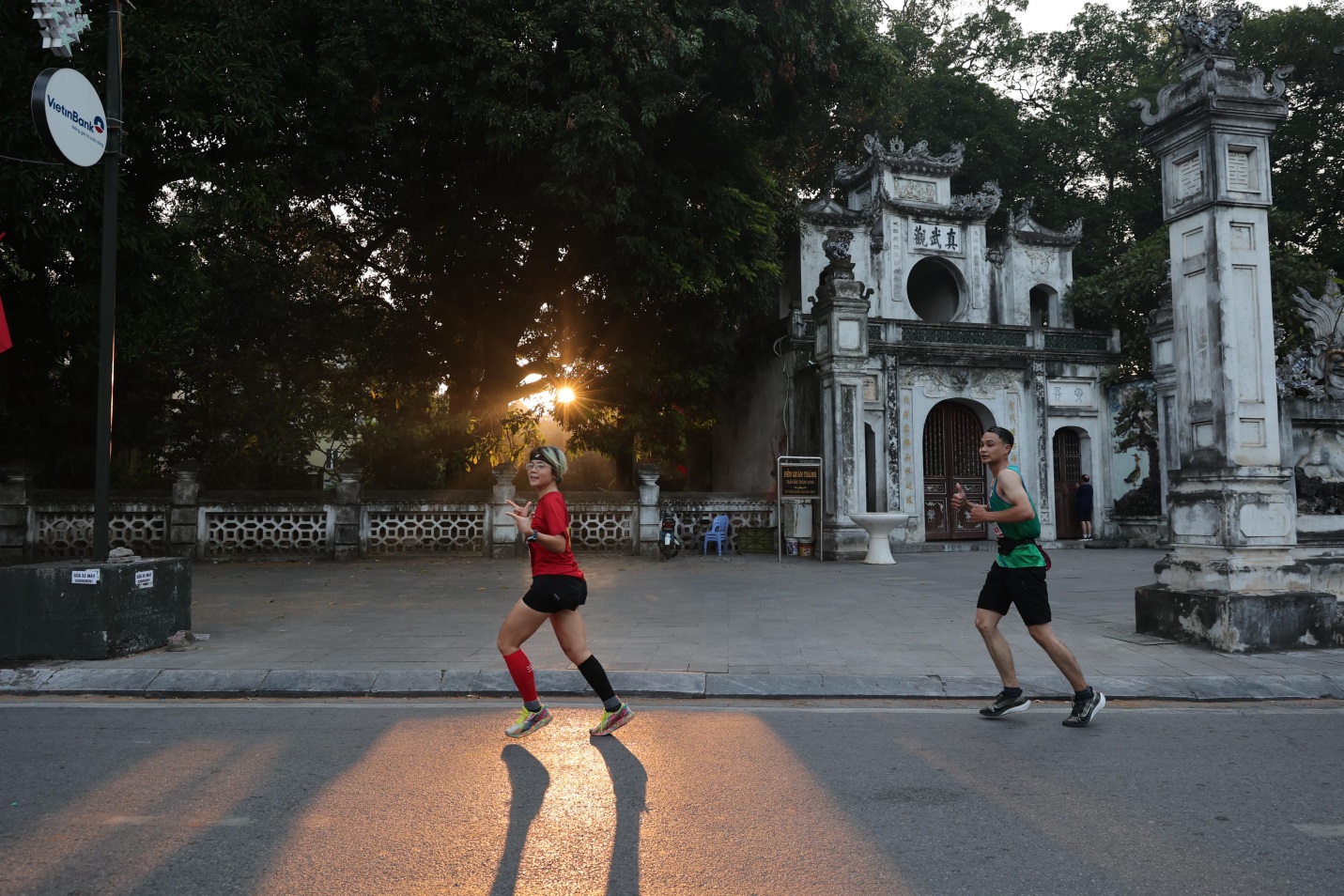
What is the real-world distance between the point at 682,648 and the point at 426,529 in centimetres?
1028

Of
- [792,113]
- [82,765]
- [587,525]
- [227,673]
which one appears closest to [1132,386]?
[792,113]

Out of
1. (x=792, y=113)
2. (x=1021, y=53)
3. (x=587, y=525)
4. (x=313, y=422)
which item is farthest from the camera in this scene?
(x=1021, y=53)

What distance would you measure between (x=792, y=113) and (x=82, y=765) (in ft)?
48.7

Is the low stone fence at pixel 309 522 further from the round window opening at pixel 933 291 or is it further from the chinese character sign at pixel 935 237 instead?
the round window opening at pixel 933 291

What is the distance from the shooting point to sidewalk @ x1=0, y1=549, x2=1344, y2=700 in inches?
253

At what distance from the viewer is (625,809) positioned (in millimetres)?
3895

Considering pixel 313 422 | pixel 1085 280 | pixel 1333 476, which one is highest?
pixel 1085 280

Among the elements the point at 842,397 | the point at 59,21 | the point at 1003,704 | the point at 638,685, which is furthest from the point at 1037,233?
the point at 59,21

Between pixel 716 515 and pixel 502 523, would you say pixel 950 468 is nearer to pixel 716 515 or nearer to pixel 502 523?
pixel 716 515

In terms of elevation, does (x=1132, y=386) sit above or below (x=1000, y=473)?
above

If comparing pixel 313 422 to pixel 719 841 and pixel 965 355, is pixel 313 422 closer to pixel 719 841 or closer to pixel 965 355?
pixel 965 355

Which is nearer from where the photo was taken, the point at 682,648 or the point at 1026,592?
the point at 1026,592

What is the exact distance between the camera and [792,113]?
16312 millimetres

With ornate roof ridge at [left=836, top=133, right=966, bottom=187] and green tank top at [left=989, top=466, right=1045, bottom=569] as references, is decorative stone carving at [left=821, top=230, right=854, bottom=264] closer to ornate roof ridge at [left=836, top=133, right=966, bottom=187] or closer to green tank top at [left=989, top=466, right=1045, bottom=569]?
ornate roof ridge at [left=836, top=133, right=966, bottom=187]
